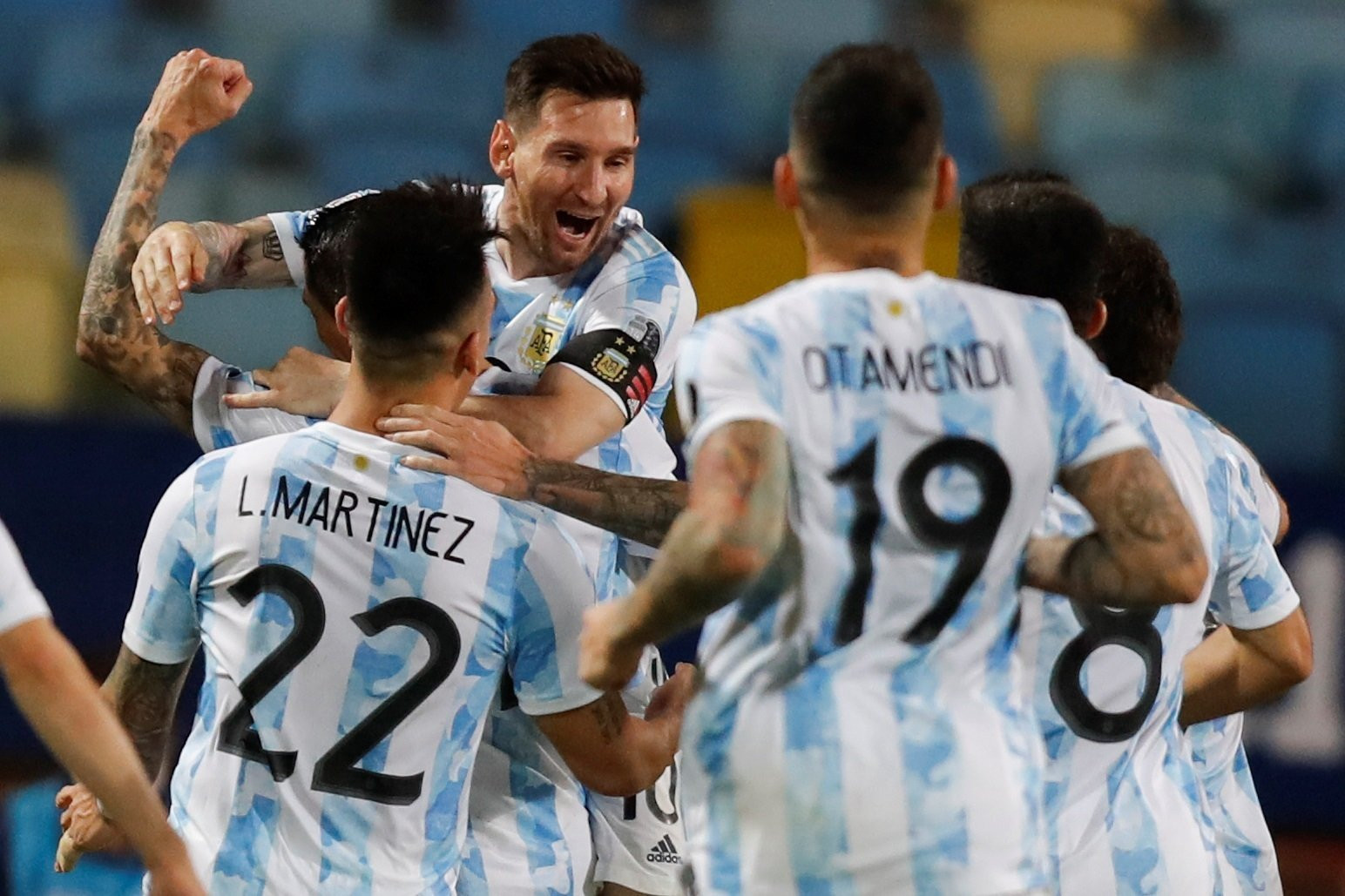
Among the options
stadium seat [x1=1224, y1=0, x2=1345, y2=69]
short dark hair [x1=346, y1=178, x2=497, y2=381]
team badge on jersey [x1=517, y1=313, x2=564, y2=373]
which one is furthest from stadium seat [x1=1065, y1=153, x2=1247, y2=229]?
short dark hair [x1=346, y1=178, x2=497, y2=381]

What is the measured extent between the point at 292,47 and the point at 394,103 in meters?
0.67

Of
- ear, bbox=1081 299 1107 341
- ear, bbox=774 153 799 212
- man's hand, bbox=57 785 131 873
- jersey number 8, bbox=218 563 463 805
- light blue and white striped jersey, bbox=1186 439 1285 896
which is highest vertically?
ear, bbox=774 153 799 212

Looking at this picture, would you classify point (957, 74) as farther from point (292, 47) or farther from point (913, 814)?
point (913, 814)

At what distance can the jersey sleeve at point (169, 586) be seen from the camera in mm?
3461

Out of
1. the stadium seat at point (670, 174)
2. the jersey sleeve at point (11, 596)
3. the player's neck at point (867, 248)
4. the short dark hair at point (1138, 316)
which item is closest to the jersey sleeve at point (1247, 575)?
the short dark hair at point (1138, 316)

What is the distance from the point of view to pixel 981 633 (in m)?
2.94

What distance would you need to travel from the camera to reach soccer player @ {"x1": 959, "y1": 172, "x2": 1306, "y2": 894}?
147 inches

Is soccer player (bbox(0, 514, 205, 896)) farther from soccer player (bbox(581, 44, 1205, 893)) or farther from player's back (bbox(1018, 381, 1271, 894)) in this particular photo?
player's back (bbox(1018, 381, 1271, 894))

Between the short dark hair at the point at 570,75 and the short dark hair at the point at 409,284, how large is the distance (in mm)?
1154

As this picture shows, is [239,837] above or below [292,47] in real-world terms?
below

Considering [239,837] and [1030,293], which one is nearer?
[239,837]

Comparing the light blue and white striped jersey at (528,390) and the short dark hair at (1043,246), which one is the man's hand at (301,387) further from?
the short dark hair at (1043,246)

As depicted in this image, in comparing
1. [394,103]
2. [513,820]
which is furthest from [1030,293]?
[394,103]

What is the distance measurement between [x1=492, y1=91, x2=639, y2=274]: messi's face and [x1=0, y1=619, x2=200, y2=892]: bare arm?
79.3 inches
